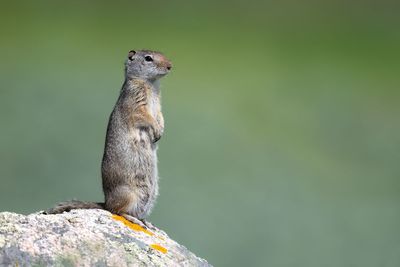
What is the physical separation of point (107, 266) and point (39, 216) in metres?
0.75

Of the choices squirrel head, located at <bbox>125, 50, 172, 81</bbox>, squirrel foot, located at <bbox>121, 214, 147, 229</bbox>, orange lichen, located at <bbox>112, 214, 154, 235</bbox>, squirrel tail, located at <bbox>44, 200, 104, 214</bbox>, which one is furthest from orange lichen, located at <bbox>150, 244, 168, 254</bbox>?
squirrel head, located at <bbox>125, 50, 172, 81</bbox>

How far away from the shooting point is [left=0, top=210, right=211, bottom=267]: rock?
4855mm

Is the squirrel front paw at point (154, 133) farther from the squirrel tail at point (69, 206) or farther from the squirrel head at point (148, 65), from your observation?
the squirrel tail at point (69, 206)

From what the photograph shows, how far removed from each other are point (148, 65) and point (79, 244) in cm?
311

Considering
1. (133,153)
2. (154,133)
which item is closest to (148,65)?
(154,133)

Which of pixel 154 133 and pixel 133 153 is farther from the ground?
pixel 154 133

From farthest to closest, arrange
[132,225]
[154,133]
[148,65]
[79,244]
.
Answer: [148,65] < [154,133] < [132,225] < [79,244]

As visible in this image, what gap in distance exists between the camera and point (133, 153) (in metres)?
7.01

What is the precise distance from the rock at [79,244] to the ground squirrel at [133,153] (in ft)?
2.85

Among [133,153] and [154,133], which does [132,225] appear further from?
[154,133]

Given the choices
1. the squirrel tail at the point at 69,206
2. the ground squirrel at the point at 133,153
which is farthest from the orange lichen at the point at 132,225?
the squirrel tail at the point at 69,206

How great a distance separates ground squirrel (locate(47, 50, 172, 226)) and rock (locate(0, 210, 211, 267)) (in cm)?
87

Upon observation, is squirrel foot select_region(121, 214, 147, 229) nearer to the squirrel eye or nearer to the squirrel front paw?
the squirrel front paw

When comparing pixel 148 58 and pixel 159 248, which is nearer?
pixel 159 248
